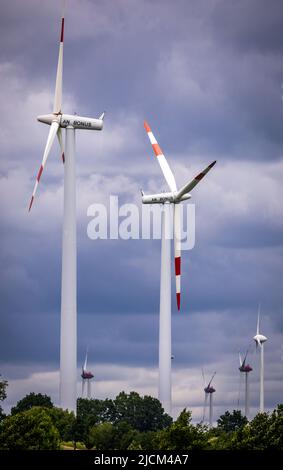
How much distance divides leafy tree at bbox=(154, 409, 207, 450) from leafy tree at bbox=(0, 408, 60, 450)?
17.3m

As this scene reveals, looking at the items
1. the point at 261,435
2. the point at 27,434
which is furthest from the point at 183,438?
the point at 27,434

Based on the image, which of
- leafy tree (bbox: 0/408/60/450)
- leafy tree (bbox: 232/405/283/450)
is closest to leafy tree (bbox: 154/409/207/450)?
leafy tree (bbox: 232/405/283/450)

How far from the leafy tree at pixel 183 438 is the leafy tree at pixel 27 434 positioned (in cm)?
1734

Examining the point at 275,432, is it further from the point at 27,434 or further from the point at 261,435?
the point at 27,434

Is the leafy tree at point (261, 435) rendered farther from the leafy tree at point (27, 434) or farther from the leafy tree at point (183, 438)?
the leafy tree at point (27, 434)

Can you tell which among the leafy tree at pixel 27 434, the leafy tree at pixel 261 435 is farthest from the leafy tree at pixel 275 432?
the leafy tree at pixel 27 434

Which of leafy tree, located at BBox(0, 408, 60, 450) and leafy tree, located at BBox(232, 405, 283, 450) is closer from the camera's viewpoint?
leafy tree, located at BBox(232, 405, 283, 450)

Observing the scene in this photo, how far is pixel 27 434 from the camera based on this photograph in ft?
621

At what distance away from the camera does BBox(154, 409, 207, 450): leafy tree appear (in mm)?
177250

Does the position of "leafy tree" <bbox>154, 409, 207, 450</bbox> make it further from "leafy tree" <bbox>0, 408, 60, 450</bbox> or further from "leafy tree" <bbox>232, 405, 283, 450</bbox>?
"leafy tree" <bbox>0, 408, 60, 450</bbox>

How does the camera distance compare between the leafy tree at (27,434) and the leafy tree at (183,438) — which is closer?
the leafy tree at (183,438)

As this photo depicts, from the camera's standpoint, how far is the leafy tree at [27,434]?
186625 mm

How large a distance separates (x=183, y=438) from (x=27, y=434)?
2316 cm
